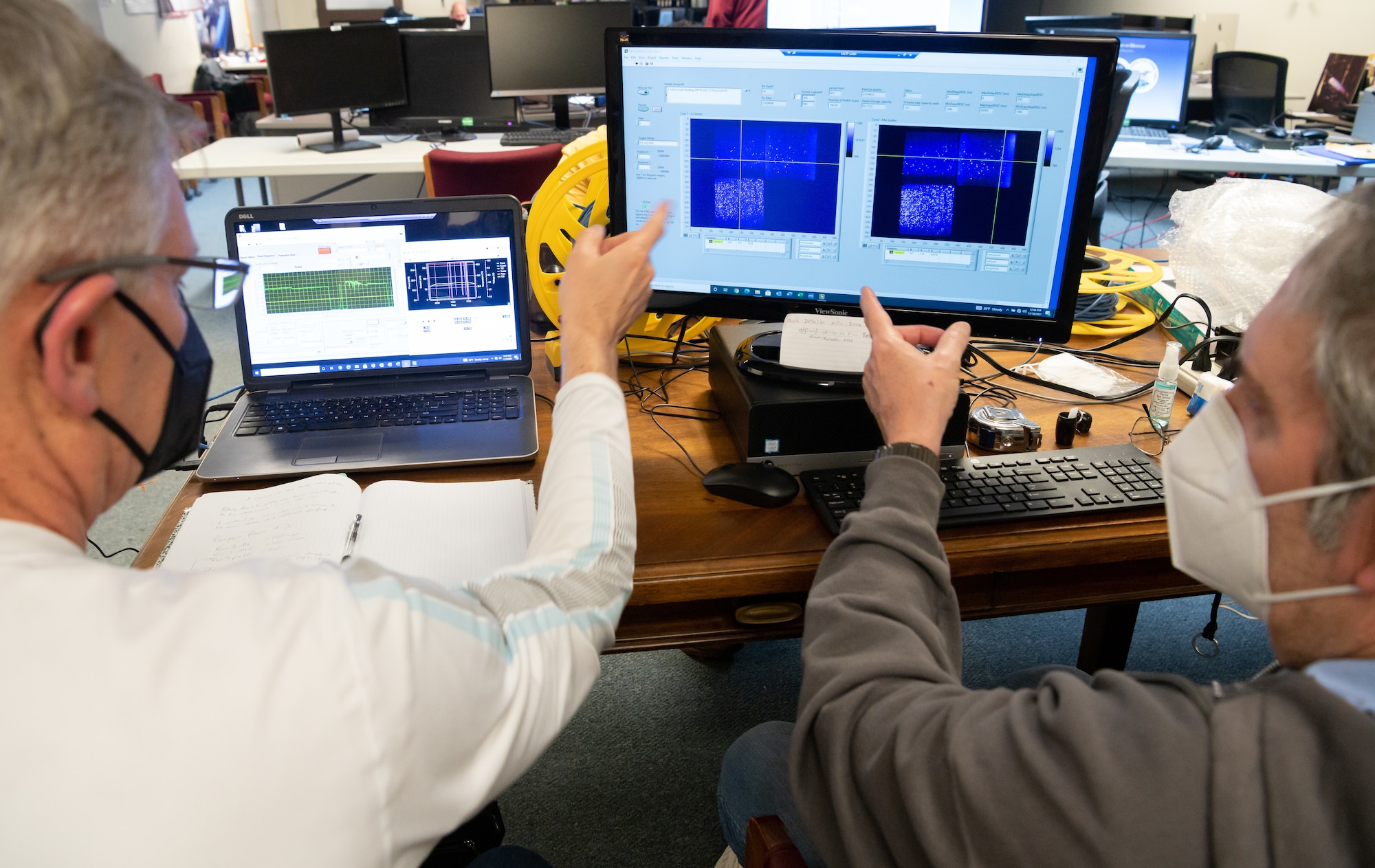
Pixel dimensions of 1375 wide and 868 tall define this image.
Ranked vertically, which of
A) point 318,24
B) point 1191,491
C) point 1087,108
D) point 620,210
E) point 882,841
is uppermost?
point 318,24

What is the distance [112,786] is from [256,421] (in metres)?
0.83

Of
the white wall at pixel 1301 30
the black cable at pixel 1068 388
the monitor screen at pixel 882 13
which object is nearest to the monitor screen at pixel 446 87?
the monitor screen at pixel 882 13

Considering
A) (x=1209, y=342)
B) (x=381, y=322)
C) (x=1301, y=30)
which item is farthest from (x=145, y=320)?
(x=1301, y=30)

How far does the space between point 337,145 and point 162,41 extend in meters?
4.10

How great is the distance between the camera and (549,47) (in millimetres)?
3889

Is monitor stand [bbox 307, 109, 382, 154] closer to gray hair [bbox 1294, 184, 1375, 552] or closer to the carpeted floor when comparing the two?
the carpeted floor

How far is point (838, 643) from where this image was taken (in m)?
0.78

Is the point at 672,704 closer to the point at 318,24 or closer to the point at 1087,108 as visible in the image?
the point at 1087,108

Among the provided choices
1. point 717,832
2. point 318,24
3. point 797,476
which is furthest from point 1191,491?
point 318,24

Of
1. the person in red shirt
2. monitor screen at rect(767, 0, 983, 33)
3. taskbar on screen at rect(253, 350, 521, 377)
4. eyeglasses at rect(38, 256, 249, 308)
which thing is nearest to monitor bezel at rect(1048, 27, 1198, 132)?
monitor screen at rect(767, 0, 983, 33)

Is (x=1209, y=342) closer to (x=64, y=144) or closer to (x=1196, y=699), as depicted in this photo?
(x=1196, y=699)

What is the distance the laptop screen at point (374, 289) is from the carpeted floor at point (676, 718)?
1.55 feet

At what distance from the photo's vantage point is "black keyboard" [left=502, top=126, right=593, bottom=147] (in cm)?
380

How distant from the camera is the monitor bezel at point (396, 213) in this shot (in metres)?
1.27
